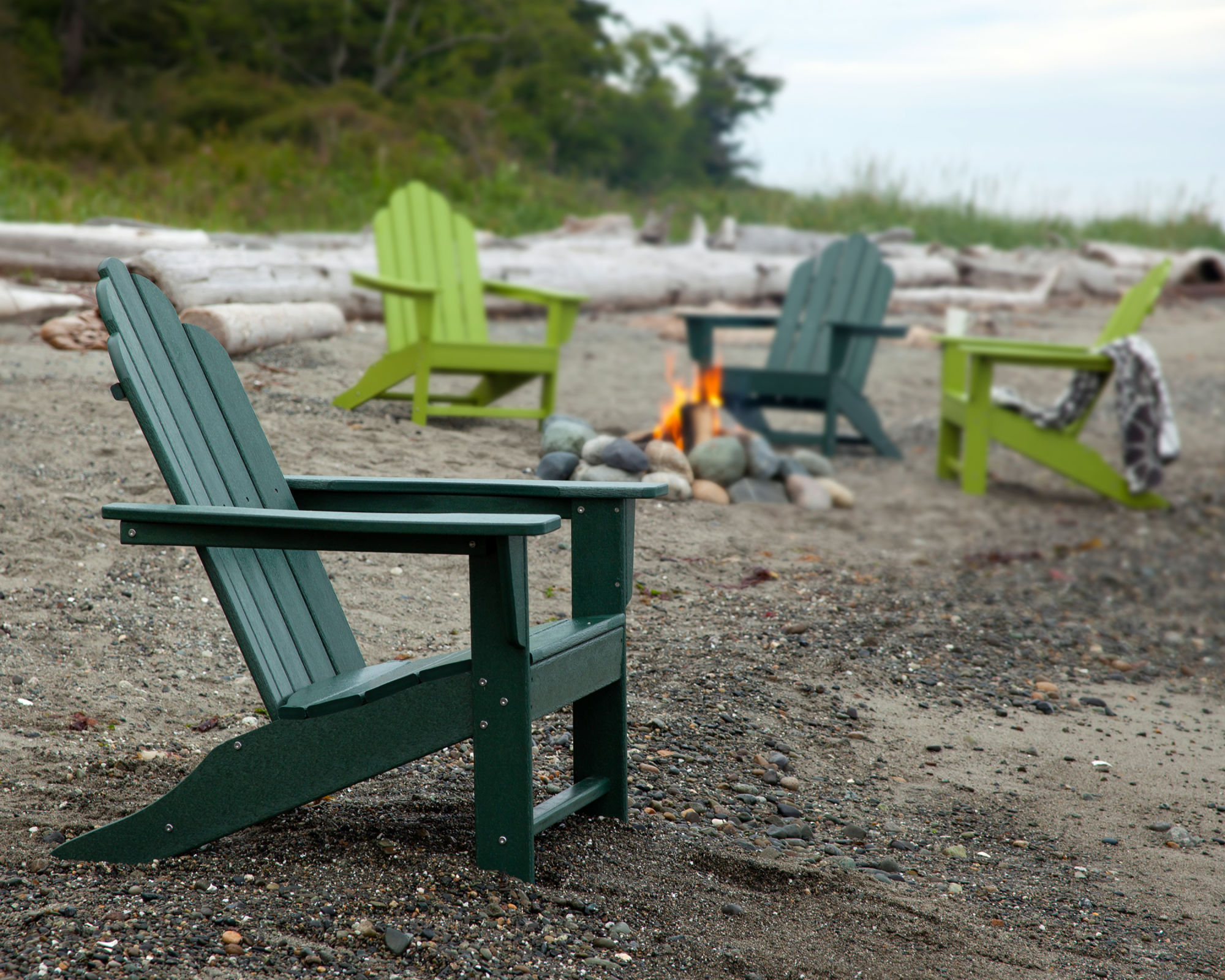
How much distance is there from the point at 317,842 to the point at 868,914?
924mm

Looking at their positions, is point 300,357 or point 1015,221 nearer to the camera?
point 300,357

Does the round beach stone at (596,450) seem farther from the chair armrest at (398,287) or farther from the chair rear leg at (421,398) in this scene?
the chair armrest at (398,287)

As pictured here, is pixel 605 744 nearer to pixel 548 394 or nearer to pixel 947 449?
pixel 548 394

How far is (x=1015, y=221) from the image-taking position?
51.9 feet

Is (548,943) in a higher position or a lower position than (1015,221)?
lower

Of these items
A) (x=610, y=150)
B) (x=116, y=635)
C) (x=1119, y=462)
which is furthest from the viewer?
(x=610, y=150)

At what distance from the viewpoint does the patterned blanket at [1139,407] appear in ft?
18.2

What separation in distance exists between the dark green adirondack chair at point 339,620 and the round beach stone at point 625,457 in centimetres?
238

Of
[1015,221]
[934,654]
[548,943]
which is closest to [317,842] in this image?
[548,943]

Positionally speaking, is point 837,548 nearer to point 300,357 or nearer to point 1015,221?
point 300,357

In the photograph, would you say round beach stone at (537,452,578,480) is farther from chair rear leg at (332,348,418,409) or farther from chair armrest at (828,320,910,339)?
chair armrest at (828,320,910,339)

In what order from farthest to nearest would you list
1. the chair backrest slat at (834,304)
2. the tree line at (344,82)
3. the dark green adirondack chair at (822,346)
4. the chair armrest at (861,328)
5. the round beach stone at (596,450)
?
the tree line at (344,82) < the chair backrest slat at (834,304) < the dark green adirondack chair at (822,346) < the chair armrest at (861,328) < the round beach stone at (596,450)

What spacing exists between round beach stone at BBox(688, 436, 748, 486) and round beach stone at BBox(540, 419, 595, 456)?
461 millimetres

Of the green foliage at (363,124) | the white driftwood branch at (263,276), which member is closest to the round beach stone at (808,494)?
the white driftwood branch at (263,276)
